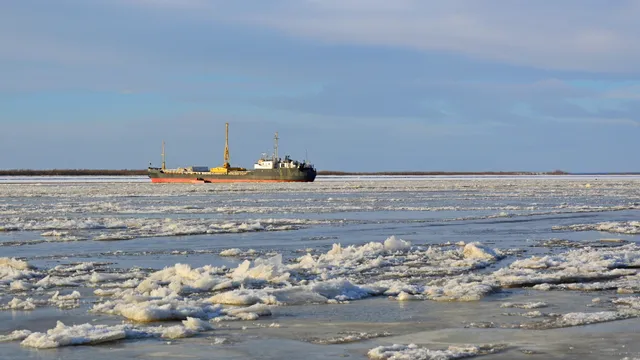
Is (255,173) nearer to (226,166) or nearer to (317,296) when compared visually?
(226,166)

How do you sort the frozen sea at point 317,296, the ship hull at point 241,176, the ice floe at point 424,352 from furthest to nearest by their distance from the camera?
1. the ship hull at point 241,176
2. the frozen sea at point 317,296
3. the ice floe at point 424,352

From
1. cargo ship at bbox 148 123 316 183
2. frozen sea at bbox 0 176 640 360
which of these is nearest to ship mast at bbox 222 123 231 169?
cargo ship at bbox 148 123 316 183

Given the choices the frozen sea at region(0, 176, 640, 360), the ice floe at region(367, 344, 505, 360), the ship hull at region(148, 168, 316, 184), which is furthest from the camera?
the ship hull at region(148, 168, 316, 184)

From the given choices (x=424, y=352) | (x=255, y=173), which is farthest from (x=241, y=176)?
(x=424, y=352)


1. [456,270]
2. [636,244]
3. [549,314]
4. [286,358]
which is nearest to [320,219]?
[636,244]

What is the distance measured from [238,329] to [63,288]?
4.19 m

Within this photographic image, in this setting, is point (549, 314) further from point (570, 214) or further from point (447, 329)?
point (570, 214)

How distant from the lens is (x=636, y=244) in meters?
18.4

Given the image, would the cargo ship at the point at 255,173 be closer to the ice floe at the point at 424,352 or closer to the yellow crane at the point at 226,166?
the yellow crane at the point at 226,166

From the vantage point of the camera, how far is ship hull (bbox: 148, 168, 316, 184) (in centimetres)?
10019

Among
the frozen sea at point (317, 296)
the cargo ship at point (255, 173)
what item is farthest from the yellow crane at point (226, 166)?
the frozen sea at point (317, 296)

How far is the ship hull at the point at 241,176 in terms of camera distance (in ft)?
329

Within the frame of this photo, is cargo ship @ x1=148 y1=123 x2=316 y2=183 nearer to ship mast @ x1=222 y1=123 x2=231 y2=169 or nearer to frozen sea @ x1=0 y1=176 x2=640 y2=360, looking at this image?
ship mast @ x1=222 y1=123 x2=231 y2=169

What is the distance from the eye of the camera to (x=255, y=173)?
337 feet
